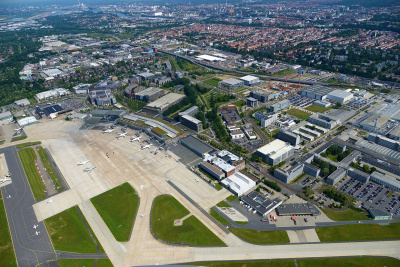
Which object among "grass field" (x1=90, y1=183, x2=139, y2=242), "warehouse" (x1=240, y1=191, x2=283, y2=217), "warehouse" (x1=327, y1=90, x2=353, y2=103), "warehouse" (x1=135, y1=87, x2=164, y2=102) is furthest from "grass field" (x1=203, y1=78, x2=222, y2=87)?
"warehouse" (x1=240, y1=191, x2=283, y2=217)

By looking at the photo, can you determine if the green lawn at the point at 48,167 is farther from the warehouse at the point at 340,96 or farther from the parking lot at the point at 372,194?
the warehouse at the point at 340,96

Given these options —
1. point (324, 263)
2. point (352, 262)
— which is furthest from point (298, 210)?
point (352, 262)

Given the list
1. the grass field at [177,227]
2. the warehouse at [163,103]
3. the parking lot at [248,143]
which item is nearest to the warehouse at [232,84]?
the warehouse at [163,103]

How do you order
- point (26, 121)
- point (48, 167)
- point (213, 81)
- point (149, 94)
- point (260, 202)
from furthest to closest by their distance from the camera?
point (213, 81) < point (149, 94) < point (26, 121) < point (48, 167) < point (260, 202)

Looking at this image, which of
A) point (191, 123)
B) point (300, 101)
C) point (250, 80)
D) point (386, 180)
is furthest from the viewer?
point (250, 80)

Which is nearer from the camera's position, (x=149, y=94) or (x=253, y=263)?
(x=253, y=263)

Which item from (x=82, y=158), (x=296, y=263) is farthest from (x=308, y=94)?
(x=82, y=158)

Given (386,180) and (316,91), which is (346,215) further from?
(316,91)
